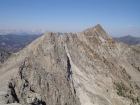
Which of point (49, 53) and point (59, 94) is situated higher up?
point (49, 53)

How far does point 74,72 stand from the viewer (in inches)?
1506

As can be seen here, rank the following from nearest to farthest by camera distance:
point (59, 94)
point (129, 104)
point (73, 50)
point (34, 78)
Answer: point (34, 78), point (59, 94), point (129, 104), point (73, 50)

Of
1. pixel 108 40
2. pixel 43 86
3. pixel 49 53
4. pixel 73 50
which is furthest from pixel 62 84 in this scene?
pixel 108 40

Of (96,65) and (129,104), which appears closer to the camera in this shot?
(129,104)

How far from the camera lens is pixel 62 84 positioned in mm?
31734

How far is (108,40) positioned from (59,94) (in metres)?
31.5

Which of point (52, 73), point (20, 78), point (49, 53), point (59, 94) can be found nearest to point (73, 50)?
point (49, 53)

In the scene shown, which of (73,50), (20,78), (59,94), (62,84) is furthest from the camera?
(73,50)

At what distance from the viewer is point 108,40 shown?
57.0 metres

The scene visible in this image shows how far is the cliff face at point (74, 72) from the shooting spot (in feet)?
90.0

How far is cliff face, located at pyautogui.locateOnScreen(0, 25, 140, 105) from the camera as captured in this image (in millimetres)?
27422

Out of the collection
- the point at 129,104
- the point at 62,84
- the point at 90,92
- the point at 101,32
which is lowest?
the point at 129,104

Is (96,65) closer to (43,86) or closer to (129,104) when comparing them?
(129,104)

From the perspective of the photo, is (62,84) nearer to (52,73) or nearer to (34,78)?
(52,73)
